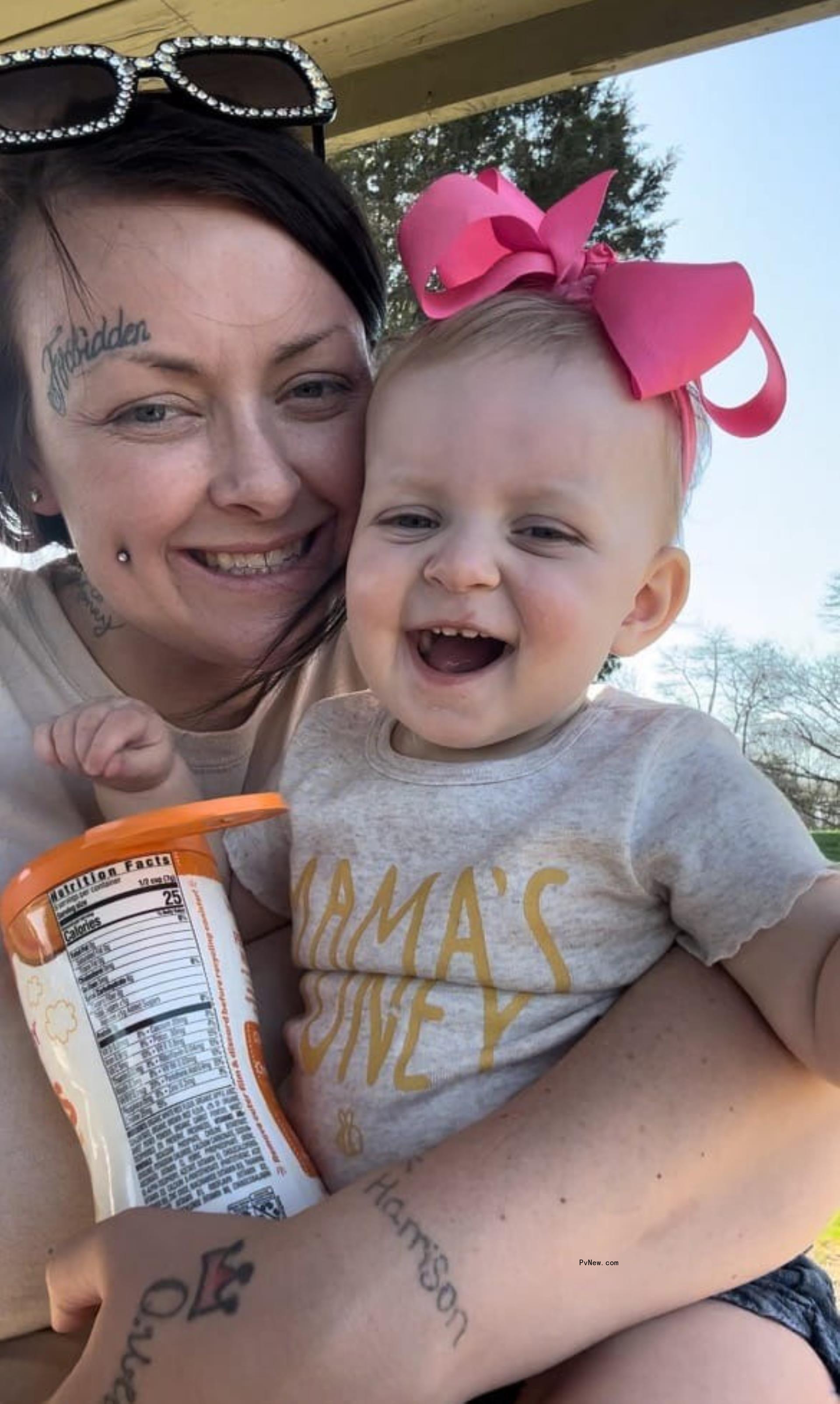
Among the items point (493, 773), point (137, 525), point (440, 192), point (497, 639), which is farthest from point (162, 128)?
point (493, 773)

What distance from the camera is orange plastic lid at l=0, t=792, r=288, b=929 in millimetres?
973

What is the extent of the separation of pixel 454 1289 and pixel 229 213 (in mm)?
953

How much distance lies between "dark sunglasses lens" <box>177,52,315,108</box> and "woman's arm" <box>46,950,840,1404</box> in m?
0.97

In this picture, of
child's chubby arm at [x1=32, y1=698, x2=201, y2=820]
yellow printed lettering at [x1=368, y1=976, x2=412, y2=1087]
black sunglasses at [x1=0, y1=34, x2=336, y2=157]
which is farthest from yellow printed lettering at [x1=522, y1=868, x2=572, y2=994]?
black sunglasses at [x1=0, y1=34, x2=336, y2=157]

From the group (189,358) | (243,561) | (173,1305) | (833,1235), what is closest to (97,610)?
(243,561)

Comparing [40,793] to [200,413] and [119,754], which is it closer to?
[119,754]

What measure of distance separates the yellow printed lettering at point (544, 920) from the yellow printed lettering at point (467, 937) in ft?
0.14

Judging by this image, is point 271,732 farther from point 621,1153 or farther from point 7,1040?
point 621,1153

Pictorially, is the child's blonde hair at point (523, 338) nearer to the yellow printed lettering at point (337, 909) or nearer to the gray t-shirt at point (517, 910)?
the gray t-shirt at point (517, 910)

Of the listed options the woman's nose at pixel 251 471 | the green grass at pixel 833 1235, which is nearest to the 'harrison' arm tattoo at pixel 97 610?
the woman's nose at pixel 251 471

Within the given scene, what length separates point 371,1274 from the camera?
2.65 ft

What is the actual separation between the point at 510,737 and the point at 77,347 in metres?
0.57

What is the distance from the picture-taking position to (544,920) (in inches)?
39.8

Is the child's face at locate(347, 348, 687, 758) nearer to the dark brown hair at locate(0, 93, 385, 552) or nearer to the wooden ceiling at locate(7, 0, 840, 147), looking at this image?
the dark brown hair at locate(0, 93, 385, 552)
